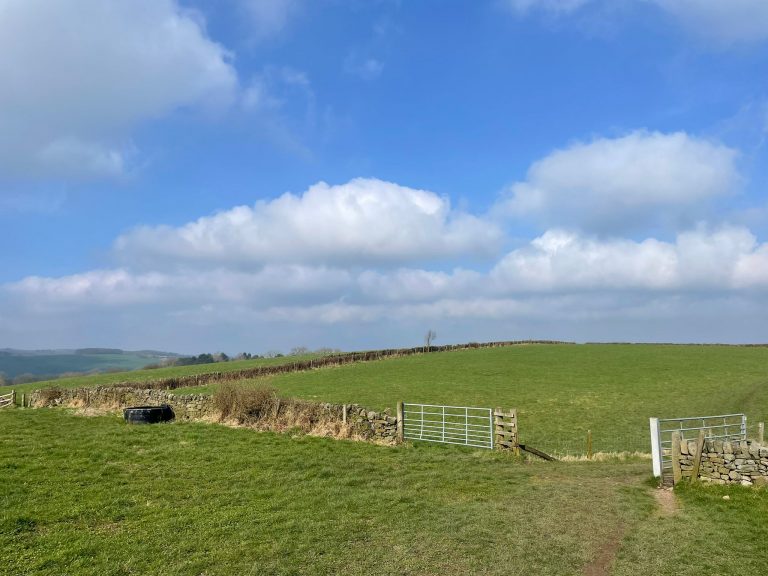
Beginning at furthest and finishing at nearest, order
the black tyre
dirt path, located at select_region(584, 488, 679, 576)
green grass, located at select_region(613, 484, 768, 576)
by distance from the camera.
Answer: the black tyre, green grass, located at select_region(613, 484, 768, 576), dirt path, located at select_region(584, 488, 679, 576)

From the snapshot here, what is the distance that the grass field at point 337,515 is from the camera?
25.4 ft

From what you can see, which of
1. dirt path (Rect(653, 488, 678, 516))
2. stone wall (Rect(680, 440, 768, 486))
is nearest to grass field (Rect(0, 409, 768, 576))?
dirt path (Rect(653, 488, 678, 516))

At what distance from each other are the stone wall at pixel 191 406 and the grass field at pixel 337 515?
106 inches

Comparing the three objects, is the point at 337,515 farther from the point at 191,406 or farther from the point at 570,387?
the point at 570,387

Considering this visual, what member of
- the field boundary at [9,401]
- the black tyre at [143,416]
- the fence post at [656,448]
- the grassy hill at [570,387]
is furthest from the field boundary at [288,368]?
the fence post at [656,448]

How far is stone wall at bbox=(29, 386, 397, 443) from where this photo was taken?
18.5m

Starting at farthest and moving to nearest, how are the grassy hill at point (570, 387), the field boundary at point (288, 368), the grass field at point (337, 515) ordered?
the field boundary at point (288, 368) < the grassy hill at point (570, 387) < the grass field at point (337, 515)

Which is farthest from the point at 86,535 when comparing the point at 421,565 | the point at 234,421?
the point at 234,421

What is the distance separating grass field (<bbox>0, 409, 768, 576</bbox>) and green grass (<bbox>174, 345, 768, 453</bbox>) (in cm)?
888

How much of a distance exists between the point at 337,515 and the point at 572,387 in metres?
33.2

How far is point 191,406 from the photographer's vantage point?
2283cm

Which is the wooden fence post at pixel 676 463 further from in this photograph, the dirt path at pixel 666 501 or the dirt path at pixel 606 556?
the dirt path at pixel 606 556

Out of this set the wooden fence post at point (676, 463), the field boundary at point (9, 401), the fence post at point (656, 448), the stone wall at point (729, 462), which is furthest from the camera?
the field boundary at point (9, 401)

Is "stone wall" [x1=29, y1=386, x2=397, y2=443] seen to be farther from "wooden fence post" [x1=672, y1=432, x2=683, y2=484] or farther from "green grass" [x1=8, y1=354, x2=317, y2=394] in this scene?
"green grass" [x1=8, y1=354, x2=317, y2=394]
